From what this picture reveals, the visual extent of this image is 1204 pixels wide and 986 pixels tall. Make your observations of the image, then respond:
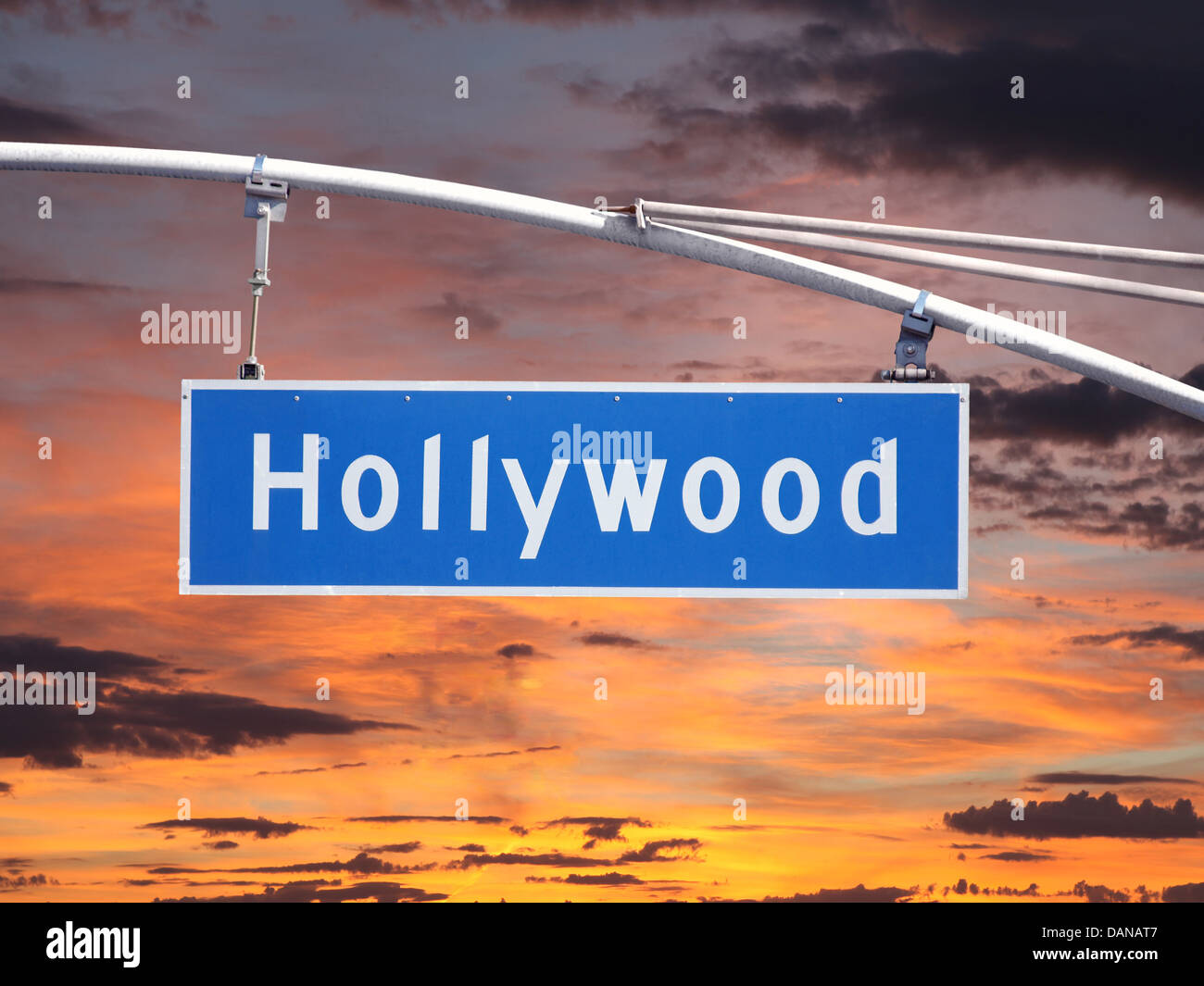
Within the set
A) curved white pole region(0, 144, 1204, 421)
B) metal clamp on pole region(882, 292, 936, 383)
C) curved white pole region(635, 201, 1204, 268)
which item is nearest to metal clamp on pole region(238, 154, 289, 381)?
curved white pole region(0, 144, 1204, 421)

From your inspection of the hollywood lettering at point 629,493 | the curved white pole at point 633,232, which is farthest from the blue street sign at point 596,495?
the curved white pole at point 633,232

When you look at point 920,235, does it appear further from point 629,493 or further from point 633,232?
point 629,493

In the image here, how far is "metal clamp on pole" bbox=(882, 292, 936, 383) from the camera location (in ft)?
18.0

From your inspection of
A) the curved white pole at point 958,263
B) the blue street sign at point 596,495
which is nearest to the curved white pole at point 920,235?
the curved white pole at point 958,263

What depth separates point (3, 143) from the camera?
18.7ft

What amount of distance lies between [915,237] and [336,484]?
281 cm

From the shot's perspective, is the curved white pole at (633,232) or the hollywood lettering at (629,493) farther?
the hollywood lettering at (629,493)

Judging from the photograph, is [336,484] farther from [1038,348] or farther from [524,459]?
[1038,348]

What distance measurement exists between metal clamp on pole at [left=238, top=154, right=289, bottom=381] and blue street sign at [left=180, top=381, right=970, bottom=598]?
1.94 ft

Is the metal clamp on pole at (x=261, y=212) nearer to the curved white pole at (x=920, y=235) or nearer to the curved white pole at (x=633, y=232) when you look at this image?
the curved white pole at (x=633, y=232)

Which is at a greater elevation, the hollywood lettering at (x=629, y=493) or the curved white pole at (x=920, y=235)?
the curved white pole at (x=920, y=235)

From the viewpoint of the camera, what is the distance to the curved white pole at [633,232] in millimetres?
5336

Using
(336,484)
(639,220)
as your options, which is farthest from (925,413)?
(336,484)

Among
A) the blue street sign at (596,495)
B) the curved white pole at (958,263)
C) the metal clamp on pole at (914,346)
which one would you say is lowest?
the blue street sign at (596,495)
